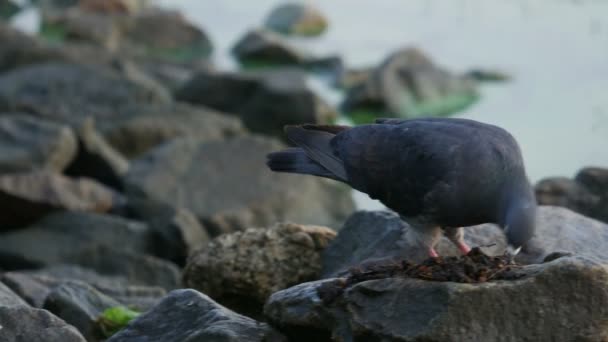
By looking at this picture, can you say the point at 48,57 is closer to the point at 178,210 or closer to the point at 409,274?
the point at 178,210

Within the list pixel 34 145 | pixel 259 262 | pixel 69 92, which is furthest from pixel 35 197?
pixel 259 262

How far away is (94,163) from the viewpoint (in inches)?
449

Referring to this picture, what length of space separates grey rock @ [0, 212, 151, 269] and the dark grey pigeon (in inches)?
152

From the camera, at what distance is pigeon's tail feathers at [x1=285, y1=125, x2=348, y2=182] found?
216 inches

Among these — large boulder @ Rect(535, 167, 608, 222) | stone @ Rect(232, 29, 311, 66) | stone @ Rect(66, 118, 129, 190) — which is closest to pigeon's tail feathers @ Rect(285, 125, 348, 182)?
large boulder @ Rect(535, 167, 608, 222)

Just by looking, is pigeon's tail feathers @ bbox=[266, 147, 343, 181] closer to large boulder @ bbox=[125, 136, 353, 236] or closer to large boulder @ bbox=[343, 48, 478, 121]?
large boulder @ bbox=[125, 136, 353, 236]

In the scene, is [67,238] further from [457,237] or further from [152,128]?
[457,237]

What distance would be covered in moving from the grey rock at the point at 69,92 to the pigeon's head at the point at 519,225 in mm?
8340

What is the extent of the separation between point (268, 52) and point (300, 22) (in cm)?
139

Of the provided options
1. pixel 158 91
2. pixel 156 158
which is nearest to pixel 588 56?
pixel 158 91

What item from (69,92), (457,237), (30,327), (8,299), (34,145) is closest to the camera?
(30,327)

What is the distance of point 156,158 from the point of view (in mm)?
10781

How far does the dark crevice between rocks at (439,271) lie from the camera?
440 centimetres

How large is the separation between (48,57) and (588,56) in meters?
6.24
